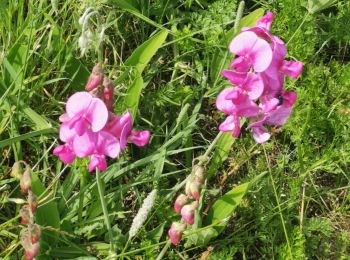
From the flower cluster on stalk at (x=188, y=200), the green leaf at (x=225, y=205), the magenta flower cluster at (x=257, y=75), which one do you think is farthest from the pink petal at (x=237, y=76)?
the green leaf at (x=225, y=205)

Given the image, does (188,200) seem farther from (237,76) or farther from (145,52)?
(145,52)

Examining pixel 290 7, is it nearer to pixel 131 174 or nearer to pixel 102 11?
pixel 102 11

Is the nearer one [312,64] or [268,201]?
[268,201]

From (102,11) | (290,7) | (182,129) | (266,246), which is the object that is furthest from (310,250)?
(102,11)

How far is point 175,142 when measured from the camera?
6.47 ft

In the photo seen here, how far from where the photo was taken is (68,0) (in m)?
1.96

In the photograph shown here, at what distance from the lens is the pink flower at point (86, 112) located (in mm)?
1226

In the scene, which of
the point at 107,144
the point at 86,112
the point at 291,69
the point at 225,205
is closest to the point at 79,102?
the point at 86,112

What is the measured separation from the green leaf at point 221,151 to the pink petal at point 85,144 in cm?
72

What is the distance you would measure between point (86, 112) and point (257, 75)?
1.35ft

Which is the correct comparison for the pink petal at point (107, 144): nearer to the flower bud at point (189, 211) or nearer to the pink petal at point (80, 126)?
the pink petal at point (80, 126)

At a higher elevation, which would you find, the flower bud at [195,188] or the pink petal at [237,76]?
the pink petal at [237,76]

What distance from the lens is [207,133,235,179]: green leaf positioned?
1.93 m

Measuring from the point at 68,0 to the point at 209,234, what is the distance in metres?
0.92
